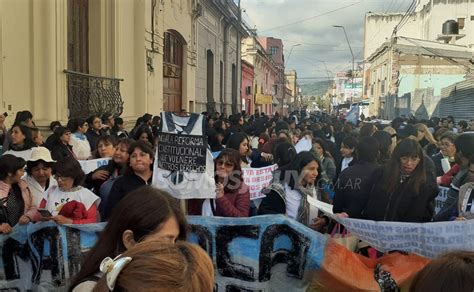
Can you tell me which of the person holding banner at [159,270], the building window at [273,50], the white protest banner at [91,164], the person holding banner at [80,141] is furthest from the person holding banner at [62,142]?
the building window at [273,50]

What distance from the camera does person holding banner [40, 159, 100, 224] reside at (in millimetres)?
4617

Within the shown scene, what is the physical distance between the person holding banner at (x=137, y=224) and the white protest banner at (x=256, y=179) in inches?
164

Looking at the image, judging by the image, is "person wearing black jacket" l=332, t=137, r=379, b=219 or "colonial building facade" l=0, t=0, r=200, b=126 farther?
"colonial building facade" l=0, t=0, r=200, b=126

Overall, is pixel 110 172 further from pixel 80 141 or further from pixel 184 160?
pixel 80 141

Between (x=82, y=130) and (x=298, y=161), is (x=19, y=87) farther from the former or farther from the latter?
(x=298, y=161)

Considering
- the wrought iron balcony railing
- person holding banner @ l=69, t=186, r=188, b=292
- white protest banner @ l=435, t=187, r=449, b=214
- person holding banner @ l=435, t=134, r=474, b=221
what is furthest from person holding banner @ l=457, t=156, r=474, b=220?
the wrought iron balcony railing

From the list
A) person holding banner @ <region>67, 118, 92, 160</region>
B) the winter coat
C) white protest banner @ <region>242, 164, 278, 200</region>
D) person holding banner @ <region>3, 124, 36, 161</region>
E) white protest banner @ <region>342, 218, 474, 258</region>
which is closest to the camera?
white protest banner @ <region>342, 218, 474, 258</region>

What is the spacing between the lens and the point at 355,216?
511 cm

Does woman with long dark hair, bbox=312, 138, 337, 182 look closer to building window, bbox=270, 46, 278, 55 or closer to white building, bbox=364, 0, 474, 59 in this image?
white building, bbox=364, 0, 474, 59

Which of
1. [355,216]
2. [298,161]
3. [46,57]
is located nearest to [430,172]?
[355,216]

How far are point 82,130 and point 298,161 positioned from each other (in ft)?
17.1

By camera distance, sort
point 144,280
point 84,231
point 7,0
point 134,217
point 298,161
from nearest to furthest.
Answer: point 144,280, point 134,217, point 84,231, point 298,161, point 7,0

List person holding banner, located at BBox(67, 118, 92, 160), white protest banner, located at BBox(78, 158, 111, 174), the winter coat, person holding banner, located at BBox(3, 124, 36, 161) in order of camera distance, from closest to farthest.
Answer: the winter coat
white protest banner, located at BBox(78, 158, 111, 174)
person holding banner, located at BBox(3, 124, 36, 161)
person holding banner, located at BBox(67, 118, 92, 160)

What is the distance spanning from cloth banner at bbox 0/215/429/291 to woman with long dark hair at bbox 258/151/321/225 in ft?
3.13
